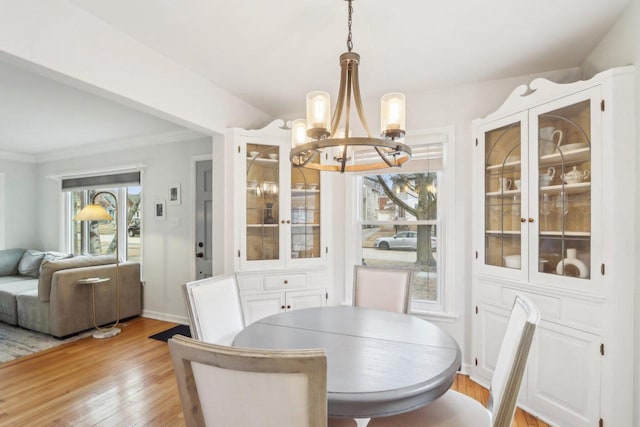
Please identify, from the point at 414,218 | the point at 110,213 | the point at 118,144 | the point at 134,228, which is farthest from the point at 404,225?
the point at 110,213

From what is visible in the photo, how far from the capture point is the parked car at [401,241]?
313 centimetres

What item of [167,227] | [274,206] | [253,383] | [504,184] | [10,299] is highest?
[504,184]

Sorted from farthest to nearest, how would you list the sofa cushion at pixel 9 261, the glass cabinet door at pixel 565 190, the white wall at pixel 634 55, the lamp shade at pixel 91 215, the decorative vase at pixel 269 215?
the sofa cushion at pixel 9 261 < the lamp shade at pixel 91 215 < the decorative vase at pixel 269 215 < the glass cabinet door at pixel 565 190 < the white wall at pixel 634 55

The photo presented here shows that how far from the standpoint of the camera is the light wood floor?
2178mm

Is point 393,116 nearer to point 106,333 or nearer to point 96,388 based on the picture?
point 96,388

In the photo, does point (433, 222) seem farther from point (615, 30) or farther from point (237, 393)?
point (237, 393)

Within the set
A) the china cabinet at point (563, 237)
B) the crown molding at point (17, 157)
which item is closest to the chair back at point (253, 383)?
the china cabinet at point (563, 237)

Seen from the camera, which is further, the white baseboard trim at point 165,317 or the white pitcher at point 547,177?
the white baseboard trim at point 165,317

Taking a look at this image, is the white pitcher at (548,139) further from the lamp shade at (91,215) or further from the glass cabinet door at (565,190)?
the lamp shade at (91,215)

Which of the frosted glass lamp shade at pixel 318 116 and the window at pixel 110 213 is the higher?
the frosted glass lamp shade at pixel 318 116

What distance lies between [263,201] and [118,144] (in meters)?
3.05

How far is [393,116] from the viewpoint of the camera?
1.54 metres

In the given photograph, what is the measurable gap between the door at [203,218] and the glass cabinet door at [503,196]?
309 centimetres

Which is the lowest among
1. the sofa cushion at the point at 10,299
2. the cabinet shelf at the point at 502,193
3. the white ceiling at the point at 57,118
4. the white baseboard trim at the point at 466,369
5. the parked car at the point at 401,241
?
the white baseboard trim at the point at 466,369
